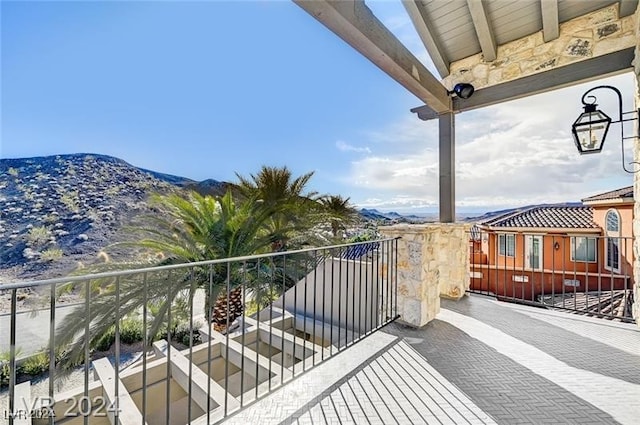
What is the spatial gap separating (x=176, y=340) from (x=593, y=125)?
676 cm

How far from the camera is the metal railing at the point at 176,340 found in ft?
5.00

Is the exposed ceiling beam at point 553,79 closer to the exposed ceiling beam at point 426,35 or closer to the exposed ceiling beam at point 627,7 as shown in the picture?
the exposed ceiling beam at point 627,7

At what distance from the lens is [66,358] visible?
2918 mm

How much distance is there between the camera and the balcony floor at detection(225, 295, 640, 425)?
1.61 m

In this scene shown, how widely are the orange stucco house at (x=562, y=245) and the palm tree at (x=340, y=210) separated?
3004 millimetres

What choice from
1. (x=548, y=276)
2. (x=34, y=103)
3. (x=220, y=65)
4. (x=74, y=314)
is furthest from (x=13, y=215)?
(x=548, y=276)

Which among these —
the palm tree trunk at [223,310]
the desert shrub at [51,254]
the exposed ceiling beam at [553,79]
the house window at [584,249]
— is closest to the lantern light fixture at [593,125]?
the exposed ceiling beam at [553,79]

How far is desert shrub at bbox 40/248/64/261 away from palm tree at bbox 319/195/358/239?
5567 millimetres

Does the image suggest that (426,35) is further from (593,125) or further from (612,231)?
(612,231)

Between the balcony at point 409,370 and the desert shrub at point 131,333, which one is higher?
the balcony at point 409,370

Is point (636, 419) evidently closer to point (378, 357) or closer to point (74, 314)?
point (378, 357)

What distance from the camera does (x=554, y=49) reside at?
11.3 feet

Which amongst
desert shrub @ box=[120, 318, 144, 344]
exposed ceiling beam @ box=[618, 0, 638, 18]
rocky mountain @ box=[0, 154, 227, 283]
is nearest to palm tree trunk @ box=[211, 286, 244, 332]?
desert shrub @ box=[120, 318, 144, 344]

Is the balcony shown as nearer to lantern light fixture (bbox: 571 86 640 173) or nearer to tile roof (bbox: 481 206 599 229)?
lantern light fixture (bbox: 571 86 640 173)
